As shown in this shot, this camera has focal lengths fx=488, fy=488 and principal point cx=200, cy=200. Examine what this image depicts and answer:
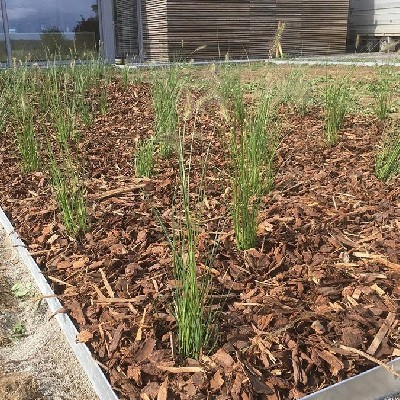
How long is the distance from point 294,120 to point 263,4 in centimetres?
908

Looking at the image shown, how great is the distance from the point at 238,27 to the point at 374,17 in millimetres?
4031

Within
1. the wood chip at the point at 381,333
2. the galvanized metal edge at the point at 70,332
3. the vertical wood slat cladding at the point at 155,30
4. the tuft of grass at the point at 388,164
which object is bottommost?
the galvanized metal edge at the point at 70,332

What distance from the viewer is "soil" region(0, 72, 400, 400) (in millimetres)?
1401

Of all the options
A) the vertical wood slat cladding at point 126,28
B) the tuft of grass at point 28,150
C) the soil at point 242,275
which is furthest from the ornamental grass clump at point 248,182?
the vertical wood slat cladding at point 126,28

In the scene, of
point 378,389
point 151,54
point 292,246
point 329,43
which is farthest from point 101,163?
point 329,43

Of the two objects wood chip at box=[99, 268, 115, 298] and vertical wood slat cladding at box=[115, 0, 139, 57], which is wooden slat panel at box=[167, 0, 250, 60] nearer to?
vertical wood slat cladding at box=[115, 0, 139, 57]

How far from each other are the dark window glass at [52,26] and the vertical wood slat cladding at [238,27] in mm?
1112

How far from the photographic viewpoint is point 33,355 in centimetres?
164

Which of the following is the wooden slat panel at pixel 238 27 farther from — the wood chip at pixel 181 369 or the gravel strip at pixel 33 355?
the wood chip at pixel 181 369

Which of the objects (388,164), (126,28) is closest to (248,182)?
(388,164)

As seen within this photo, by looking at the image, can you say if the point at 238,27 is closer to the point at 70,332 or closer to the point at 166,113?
the point at 166,113

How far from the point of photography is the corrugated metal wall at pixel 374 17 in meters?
12.4

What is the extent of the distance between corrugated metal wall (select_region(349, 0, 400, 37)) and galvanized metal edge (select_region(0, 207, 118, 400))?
40.9 feet

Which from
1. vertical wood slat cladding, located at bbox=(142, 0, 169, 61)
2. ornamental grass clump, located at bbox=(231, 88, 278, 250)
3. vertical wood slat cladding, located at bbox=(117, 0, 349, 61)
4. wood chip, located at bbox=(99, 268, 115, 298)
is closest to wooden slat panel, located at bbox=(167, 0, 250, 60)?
vertical wood slat cladding, located at bbox=(117, 0, 349, 61)
